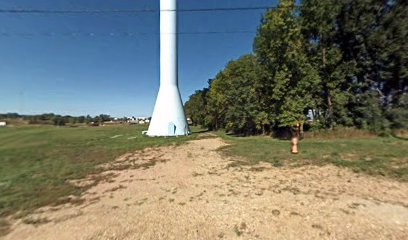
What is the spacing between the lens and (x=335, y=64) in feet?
63.8

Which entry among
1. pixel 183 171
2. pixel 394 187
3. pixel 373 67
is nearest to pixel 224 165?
pixel 183 171

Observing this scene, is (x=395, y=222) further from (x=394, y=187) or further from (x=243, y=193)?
(x=243, y=193)

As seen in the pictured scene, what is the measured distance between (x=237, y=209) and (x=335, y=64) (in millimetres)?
18929

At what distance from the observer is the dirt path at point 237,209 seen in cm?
390

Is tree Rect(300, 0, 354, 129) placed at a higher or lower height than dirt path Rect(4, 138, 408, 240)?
higher

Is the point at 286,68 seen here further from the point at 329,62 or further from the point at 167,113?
the point at 167,113

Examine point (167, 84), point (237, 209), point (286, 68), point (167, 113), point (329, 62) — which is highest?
point (329, 62)

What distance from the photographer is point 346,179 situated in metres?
6.55

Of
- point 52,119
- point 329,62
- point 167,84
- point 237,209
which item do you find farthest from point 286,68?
point 52,119

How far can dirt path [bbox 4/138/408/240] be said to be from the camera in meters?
3.90

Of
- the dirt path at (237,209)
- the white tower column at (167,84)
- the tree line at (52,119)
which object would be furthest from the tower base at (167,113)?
the tree line at (52,119)

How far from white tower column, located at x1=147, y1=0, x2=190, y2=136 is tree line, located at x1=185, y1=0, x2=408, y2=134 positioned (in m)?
8.48

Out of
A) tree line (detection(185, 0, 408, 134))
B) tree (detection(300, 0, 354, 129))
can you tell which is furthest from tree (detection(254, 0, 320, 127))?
tree (detection(300, 0, 354, 129))

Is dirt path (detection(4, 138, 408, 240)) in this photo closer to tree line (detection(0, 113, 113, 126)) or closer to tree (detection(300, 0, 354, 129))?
tree (detection(300, 0, 354, 129))
